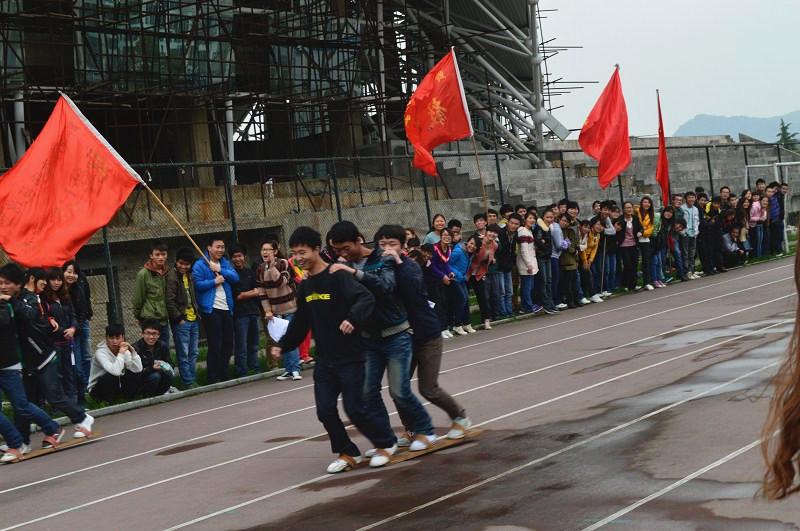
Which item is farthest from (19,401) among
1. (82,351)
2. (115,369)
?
(82,351)

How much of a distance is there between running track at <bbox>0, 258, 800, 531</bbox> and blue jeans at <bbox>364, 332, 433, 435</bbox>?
16.1 inches

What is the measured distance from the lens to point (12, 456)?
11.9 m

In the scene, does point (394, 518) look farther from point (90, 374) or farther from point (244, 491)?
point (90, 374)

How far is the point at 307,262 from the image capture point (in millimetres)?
9406

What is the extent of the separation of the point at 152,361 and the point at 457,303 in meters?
6.31

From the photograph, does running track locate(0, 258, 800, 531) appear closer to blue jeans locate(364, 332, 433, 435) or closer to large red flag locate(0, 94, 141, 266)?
blue jeans locate(364, 332, 433, 435)

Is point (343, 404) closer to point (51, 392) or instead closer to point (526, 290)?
point (51, 392)

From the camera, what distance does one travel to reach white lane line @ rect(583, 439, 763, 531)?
6.84 m

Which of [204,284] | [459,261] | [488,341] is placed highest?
[204,284]

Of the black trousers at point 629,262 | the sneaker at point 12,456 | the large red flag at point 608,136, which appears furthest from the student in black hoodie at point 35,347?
the black trousers at point 629,262

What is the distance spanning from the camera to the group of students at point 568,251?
20344mm

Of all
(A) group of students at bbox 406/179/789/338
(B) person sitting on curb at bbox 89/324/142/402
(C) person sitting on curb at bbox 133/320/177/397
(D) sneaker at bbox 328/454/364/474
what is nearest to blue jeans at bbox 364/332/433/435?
(D) sneaker at bbox 328/454/364/474

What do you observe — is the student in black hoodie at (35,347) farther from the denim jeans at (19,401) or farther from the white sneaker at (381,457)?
the white sneaker at (381,457)

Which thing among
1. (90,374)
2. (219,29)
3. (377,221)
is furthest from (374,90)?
(90,374)
